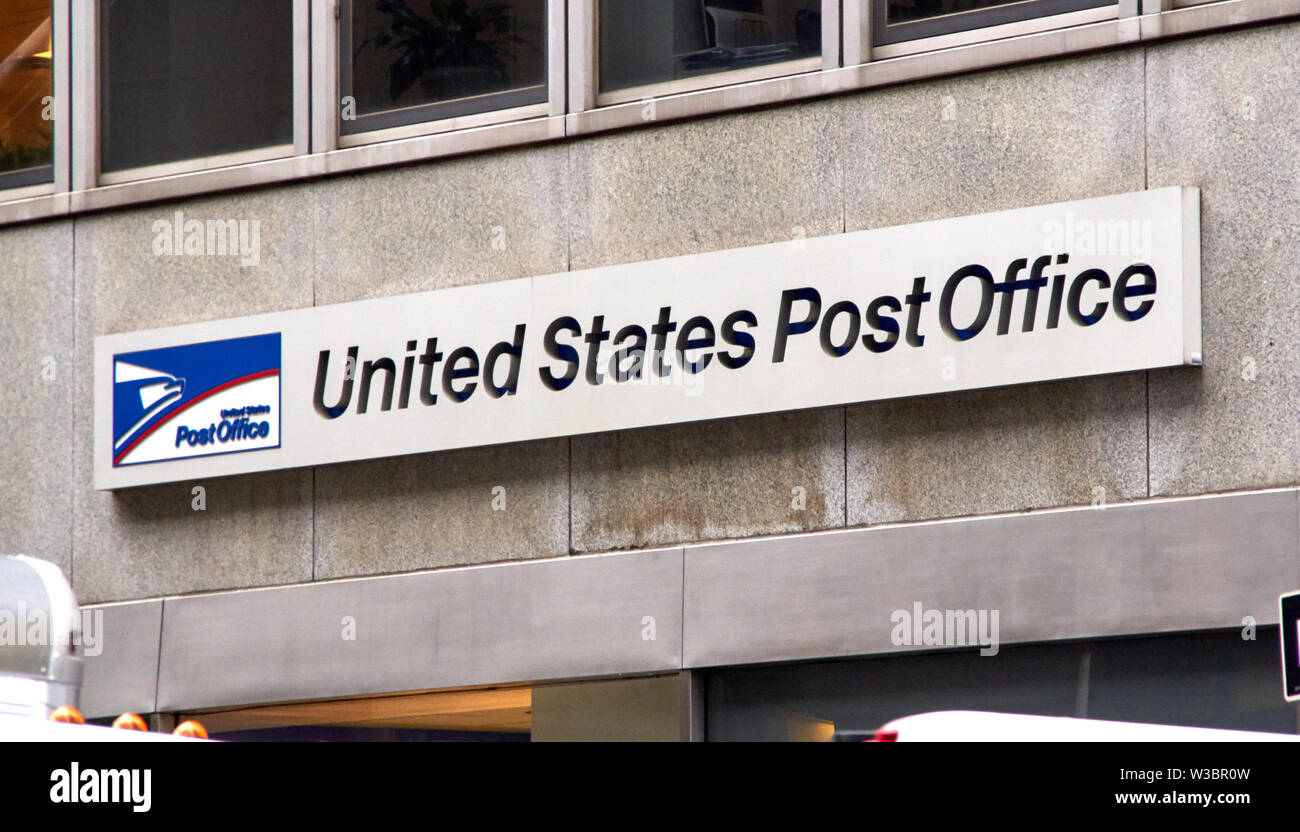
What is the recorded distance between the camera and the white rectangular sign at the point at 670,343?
34.8ft

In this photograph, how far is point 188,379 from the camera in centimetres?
1332

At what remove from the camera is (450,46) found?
12.9m

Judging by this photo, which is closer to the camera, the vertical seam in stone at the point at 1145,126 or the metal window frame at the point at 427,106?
the vertical seam in stone at the point at 1145,126

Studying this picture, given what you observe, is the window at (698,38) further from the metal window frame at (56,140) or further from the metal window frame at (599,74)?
the metal window frame at (56,140)

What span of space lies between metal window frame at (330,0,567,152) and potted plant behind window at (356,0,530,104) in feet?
0.51

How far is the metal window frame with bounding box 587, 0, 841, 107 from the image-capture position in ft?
39.1

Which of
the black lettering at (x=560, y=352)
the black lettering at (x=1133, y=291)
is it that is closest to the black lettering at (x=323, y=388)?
the black lettering at (x=560, y=352)

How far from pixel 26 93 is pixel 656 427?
5.52 meters

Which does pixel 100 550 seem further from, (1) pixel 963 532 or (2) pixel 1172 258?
(2) pixel 1172 258

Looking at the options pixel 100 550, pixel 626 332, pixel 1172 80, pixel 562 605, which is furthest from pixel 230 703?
pixel 1172 80

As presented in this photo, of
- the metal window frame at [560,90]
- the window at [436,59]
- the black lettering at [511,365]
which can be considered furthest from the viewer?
the window at [436,59]

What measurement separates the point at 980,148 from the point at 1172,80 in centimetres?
106

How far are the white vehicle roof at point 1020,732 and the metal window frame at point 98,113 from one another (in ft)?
30.6

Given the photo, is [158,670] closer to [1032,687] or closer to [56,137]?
[56,137]
